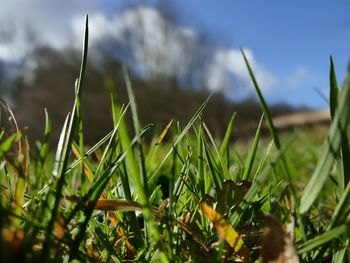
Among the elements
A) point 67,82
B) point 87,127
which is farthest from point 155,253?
point 67,82

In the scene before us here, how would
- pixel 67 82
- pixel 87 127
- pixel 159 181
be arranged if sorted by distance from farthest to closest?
pixel 67 82 < pixel 87 127 < pixel 159 181

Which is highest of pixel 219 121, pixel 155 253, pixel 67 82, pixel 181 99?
pixel 67 82

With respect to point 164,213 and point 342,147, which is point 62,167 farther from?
point 342,147

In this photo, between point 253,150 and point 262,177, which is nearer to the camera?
point 262,177

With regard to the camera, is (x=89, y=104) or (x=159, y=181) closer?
(x=159, y=181)

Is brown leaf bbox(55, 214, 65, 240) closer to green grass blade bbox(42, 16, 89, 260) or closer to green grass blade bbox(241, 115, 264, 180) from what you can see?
green grass blade bbox(42, 16, 89, 260)

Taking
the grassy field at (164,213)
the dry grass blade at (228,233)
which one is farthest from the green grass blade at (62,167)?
the dry grass blade at (228,233)

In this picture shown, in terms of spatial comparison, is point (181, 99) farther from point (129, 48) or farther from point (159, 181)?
point (159, 181)

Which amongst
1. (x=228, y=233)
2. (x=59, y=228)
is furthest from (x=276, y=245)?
(x=59, y=228)

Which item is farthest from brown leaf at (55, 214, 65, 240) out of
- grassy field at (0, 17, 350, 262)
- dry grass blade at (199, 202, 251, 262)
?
dry grass blade at (199, 202, 251, 262)

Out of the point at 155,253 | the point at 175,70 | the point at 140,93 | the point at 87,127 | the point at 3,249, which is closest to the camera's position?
the point at 3,249
